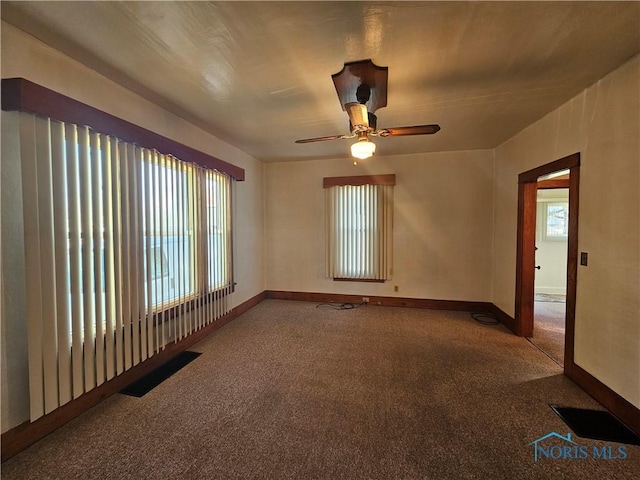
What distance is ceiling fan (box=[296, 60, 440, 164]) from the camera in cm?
205

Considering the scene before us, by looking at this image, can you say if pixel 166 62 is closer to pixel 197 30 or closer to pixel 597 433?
pixel 197 30

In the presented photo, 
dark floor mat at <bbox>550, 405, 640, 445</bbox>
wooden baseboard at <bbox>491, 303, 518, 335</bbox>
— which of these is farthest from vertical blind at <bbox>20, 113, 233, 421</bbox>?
wooden baseboard at <bbox>491, 303, 518, 335</bbox>

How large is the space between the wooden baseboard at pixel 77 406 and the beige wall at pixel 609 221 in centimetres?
388

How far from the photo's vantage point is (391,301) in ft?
15.6

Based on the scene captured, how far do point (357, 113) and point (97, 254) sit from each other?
7.29ft

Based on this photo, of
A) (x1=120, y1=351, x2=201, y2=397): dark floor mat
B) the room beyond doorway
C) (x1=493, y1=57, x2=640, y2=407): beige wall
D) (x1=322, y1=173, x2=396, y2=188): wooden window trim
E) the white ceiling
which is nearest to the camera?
the white ceiling

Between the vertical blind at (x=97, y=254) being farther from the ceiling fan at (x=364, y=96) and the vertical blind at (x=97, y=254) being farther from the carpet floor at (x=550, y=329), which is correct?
the carpet floor at (x=550, y=329)

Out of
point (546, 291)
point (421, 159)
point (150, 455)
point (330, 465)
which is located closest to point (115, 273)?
point (150, 455)

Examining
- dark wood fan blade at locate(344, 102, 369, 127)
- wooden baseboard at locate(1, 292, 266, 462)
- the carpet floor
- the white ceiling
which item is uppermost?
the white ceiling

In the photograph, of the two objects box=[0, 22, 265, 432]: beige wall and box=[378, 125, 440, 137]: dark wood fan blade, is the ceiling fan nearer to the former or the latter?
box=[378, 125, 440, 137]: dark wood fan blade

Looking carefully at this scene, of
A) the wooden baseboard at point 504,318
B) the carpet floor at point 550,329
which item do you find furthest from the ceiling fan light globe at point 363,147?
the wooden baseboard at point 504,318

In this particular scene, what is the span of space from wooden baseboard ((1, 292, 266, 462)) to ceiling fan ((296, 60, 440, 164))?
2.76 meters

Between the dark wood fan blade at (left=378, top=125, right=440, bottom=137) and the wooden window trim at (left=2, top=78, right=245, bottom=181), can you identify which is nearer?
the wooden window trim at (left=2, top=78, right=245, bottom=181)

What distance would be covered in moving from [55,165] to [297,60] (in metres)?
1.77
